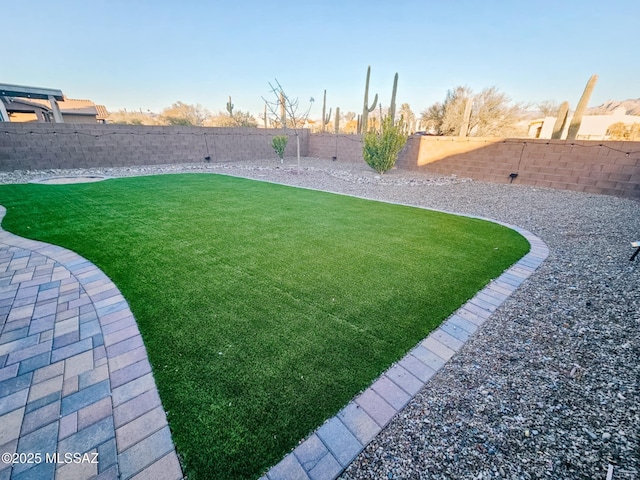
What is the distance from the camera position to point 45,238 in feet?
12.1

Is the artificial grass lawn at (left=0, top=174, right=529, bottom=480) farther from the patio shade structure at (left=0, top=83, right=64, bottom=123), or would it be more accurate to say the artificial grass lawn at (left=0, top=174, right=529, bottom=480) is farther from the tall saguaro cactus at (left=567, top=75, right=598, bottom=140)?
the patio shade structure at (left=0, top=83, right=64, bottom=123)

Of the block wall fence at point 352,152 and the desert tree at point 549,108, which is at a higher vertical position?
the desert tree at point 549,108

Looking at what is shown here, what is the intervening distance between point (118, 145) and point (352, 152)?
10.1m

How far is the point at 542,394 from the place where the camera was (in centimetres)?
159

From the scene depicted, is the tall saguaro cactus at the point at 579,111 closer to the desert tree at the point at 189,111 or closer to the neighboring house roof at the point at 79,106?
the neighboring house roof at the point at 79,106

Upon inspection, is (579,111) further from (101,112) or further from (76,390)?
(101,112)

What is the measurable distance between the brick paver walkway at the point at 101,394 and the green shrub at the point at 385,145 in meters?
8.04

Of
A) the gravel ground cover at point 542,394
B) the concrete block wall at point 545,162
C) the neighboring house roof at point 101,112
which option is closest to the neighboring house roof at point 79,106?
the neighboring house roof at point 101,112

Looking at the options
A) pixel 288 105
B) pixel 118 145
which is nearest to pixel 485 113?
pixel 288 105

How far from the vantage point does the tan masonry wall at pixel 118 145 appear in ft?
28.5

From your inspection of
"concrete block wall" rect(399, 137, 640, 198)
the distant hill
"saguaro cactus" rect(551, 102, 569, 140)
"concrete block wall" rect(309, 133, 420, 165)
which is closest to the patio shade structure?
"concrete block wall" rect(309, 133, 420, 165)

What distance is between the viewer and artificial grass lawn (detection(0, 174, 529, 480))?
1438mm

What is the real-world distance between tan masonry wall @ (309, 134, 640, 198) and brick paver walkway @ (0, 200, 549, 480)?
6.93m

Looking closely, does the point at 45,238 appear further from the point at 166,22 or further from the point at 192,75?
the point at 192,75
